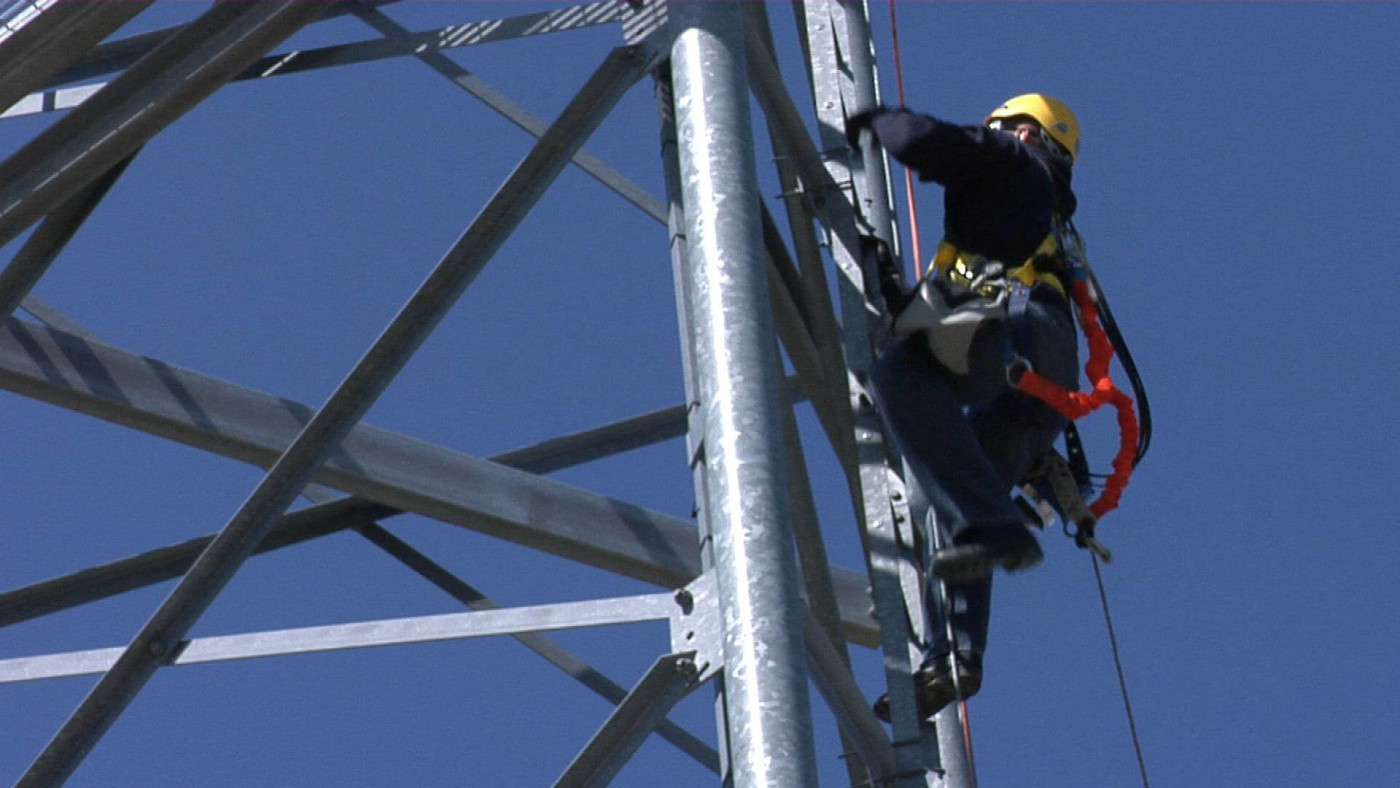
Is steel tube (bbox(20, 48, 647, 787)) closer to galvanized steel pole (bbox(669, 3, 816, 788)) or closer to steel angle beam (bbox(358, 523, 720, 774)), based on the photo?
galvanized steel pole (bbox(669, 3, 816, 788))

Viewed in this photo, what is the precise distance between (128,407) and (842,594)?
10.5ft

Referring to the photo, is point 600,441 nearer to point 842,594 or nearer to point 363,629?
point 842,594

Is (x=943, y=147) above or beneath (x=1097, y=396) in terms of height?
above

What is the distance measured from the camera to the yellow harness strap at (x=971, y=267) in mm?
9656

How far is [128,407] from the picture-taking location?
34.2ft

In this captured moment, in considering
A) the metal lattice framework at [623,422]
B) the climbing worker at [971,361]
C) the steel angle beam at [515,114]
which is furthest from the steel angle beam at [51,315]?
the climbing worker at [971,361]

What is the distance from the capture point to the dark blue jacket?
30.9 ft

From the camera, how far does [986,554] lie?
8867 mm

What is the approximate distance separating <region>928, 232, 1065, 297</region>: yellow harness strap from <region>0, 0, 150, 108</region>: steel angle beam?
9.91 feet

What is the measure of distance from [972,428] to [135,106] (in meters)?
3.22

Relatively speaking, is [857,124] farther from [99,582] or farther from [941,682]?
[99,582]

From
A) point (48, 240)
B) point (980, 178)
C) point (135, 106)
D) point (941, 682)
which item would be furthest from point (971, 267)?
point (48, 240)

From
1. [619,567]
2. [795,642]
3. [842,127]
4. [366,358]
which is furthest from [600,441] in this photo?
[795,642]

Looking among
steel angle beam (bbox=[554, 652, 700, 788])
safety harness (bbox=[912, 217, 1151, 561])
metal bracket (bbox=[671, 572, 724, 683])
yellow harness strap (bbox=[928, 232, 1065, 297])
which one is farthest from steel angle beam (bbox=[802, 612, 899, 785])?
yellow harness strap (bbox=[928, 232, 1065, 297])
